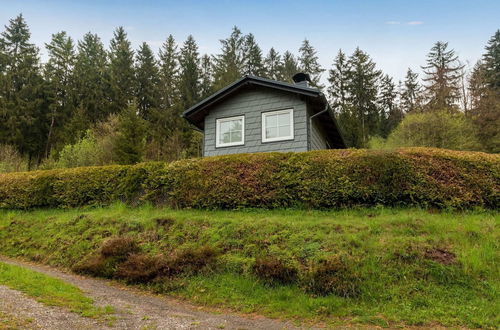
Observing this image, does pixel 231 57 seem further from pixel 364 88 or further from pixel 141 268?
pixel 141 268

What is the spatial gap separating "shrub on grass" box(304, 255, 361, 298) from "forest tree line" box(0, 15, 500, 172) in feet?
58.3

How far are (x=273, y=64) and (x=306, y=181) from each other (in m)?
39.2

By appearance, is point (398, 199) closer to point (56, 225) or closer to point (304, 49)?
point (56, 225)

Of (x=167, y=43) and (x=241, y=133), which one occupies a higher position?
(x=167, y=43)

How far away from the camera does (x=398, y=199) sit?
8.96 m

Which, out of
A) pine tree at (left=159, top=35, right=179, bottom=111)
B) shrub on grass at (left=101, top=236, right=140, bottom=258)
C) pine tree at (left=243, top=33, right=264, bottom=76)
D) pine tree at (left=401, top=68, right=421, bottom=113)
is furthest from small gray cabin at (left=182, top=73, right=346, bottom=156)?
pine tree at (left=401, top=68, right=421, bottom=113)

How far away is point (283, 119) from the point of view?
44.3 ft

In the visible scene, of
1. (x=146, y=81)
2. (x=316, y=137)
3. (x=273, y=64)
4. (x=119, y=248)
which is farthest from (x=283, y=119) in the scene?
(x=273, y=64)

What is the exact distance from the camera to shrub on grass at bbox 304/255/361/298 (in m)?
5.71

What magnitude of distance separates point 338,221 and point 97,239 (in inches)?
268

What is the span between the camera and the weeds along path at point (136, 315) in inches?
175

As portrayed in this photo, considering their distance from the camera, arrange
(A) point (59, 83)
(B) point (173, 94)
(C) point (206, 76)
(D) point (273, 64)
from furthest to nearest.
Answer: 1. (D) point (273, 64)
2. (C) point (206, 76)
3. (B) point (173, 94)
4. (A) point (59, 83)

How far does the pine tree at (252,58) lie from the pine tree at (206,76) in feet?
15.5

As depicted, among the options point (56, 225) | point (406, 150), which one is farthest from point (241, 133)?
point (56, 225)
